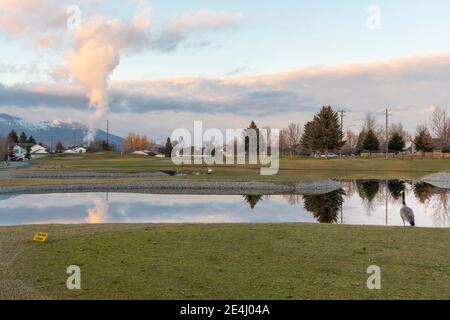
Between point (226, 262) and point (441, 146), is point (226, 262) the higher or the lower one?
the lower one

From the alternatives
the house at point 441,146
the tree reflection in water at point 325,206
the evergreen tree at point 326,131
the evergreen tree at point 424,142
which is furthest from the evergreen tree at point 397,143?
the tree reflection in water at point 325,206

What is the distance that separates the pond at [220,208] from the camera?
2227 centimetres

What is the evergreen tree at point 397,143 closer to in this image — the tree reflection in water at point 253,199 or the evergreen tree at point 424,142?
the evergreen tree at point 424,142

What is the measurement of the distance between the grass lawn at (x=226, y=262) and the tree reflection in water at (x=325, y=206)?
854cm

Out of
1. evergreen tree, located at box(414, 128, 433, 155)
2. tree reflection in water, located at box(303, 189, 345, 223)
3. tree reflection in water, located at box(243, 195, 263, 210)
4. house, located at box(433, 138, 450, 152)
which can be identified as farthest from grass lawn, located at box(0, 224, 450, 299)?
house, located at box(433, 138, 450, 152)

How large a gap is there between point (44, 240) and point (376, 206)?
21.7 m

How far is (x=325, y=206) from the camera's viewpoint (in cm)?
2842

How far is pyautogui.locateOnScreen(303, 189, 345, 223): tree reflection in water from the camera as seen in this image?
2315cm

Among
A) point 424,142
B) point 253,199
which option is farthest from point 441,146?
point 253,199

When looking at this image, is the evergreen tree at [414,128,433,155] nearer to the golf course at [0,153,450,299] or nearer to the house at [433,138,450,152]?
the house at [433,138,450,152]

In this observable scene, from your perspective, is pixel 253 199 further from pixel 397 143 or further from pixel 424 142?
pixel 397 143

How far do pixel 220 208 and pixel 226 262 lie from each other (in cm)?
1840

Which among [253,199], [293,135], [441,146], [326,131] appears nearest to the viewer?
[253,199]
